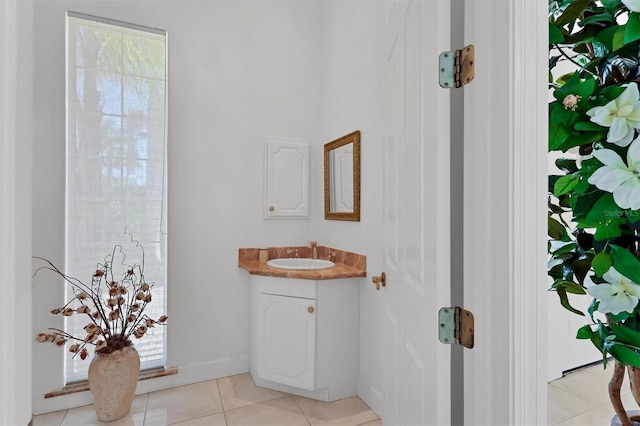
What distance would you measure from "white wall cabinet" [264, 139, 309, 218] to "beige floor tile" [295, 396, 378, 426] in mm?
1411

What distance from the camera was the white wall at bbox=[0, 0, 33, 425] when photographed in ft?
1.55

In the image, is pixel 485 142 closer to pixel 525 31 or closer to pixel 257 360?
pixel 525 31

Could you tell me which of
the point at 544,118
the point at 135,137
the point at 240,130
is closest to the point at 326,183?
the point at 240,130

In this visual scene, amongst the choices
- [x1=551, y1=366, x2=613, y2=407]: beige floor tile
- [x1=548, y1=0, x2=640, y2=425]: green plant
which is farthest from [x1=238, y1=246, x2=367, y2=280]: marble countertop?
[x1=548, y1=0, x2=640, y2=425]: green plant

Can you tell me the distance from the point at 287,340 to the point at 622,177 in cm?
202

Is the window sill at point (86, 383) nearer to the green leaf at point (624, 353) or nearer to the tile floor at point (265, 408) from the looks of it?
the tile floor at point (265, 408)

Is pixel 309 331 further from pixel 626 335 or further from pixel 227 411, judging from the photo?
pixel 626 335

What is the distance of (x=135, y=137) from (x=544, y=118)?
95.3 inches

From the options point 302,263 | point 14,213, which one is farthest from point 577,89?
point 302,263

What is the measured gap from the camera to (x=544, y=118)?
0.67 metres

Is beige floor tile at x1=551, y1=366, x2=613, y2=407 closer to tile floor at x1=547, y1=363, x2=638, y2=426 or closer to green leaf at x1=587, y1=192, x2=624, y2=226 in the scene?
tile floor at x1=547, y1=363, x2=638, y2=426

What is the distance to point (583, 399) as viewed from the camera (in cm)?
183

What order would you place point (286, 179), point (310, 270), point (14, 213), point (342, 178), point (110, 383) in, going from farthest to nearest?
1. point (286, 179)
2. point (342, 178)
3. point (310, 270)
4. point (110, 383)
5. point (14, 213)

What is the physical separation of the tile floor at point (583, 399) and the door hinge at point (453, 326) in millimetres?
1372
